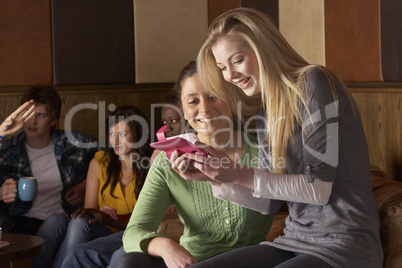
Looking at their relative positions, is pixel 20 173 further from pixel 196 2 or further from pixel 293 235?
pixel 293 235

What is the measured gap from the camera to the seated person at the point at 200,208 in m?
2.00

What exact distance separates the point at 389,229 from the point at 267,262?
419 mm

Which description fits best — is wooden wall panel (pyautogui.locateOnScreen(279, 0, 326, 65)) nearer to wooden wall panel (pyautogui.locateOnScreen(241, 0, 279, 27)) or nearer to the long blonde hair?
wooden wall panel (pyautogui.locateOnScreen(241, 0, 279, 27))

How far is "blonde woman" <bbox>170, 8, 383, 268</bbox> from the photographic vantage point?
161cm

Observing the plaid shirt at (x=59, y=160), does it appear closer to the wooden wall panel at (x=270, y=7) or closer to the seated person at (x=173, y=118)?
the seated person at (x=173, y=118)

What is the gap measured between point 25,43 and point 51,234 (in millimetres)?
1479

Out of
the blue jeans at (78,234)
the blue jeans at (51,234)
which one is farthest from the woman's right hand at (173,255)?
the blue jeans at (51,234)

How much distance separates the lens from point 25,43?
400 cm

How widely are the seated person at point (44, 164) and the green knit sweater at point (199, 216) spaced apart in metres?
1.42

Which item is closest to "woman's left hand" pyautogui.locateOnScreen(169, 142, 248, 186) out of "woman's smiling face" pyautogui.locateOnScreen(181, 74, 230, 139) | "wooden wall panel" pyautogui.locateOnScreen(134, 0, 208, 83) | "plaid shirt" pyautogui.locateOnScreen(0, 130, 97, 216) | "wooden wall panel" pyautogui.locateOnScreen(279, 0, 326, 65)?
"woman's smiling face" pyautogui.locateOnScreen(181, 74, 230, 139)

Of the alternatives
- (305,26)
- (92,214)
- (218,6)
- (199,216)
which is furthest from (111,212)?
(218,6)

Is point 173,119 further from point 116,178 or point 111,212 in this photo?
point 111,212

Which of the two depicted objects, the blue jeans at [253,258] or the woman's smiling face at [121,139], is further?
the woman's smiling face at [121,139]

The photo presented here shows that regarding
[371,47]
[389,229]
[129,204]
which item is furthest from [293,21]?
[389,229]
